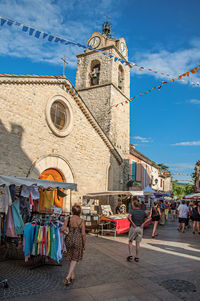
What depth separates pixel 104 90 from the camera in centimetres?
1803

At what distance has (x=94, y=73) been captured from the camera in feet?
63.0

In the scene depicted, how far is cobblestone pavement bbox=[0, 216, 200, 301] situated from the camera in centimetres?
357

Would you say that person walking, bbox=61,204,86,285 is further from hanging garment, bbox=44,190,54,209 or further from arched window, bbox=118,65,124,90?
arched window, bbox=118,65,124,90

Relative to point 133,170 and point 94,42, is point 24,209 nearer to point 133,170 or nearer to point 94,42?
point 94,42

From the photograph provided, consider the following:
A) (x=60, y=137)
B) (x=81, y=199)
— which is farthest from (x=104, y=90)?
(x=81, y=199)

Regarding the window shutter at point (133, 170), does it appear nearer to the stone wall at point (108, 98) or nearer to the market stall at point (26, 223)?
the stone wall at point (108, 98)

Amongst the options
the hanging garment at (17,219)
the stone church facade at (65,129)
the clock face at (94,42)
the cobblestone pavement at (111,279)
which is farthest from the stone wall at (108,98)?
the hanging garment at (17,219)

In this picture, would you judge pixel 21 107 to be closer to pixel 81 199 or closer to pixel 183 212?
pixel 81 199

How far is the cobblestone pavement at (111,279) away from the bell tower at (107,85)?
12049 mm

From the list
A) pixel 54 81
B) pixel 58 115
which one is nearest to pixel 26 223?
pixel 58 115

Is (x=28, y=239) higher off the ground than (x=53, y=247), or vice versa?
(x=28, y=239)

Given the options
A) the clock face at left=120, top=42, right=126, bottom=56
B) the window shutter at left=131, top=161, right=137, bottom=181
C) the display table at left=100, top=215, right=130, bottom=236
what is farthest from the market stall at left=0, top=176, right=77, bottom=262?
the window shutter at left=131, top=161, right=137, bottom=181

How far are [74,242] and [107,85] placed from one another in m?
15.4

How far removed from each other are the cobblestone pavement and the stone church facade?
484 cm
